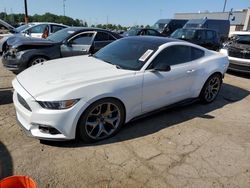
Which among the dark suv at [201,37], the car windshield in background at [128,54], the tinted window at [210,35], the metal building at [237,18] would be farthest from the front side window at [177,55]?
the metal building at [237,18]

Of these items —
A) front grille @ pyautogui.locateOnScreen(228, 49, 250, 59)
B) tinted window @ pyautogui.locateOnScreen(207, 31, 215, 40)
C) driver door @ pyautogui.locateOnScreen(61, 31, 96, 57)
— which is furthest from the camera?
tinted window @ pyautogui.locateOnScreen(207, 31, 215, 40)

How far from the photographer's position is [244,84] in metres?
7.77

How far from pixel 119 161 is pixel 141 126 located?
45.0 inches

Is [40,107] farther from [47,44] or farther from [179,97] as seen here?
[47,44]

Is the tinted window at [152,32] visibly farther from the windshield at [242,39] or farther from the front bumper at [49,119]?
the front bumper at [49,119]

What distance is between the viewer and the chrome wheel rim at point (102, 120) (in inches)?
144

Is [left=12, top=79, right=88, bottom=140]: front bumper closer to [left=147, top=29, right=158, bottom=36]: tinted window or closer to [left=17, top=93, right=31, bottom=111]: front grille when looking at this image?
[left=17, top=93, right=31, bottom=111]: front grille

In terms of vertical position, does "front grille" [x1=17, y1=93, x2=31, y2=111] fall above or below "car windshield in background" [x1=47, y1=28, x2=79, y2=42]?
below

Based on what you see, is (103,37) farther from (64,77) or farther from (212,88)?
(64,77)

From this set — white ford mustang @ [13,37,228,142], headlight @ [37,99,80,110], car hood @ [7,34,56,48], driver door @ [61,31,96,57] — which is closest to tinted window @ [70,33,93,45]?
driver door @ [61,31,96,57]

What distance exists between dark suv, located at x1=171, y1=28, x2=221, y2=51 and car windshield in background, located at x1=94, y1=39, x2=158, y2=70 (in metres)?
8.10

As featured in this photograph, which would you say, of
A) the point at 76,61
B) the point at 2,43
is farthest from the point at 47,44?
the point at 2,43

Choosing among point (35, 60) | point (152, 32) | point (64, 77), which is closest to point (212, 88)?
point (64, 77)

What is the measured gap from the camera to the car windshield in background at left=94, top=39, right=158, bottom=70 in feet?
13.9
